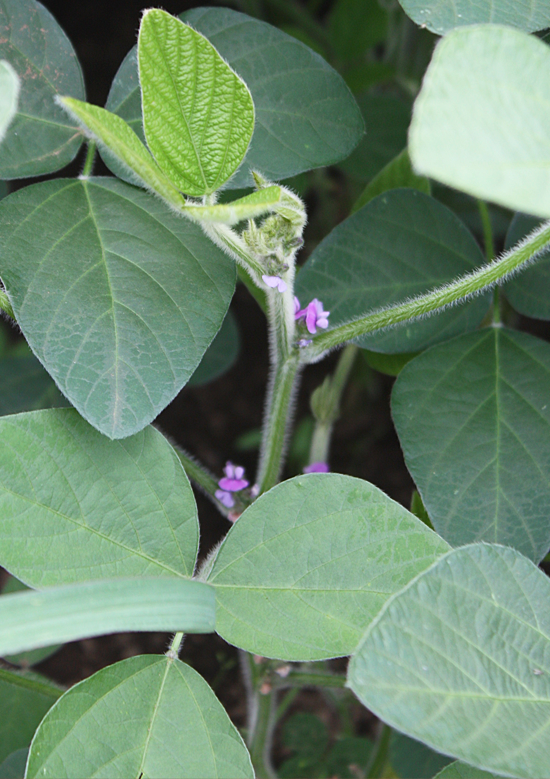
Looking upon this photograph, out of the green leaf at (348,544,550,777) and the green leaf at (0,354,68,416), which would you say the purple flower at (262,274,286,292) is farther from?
the green leaf at (0,354,68,416)

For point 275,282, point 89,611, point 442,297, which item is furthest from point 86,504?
point 442,297

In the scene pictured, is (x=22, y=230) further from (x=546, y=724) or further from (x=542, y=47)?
(x=546, y=724)

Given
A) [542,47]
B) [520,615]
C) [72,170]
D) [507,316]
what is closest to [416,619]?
[520,615]

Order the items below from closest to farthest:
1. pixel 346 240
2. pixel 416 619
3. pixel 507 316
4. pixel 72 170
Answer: pixel 416 619
pixel 346 240
pixel 507 316
pixel 72 170

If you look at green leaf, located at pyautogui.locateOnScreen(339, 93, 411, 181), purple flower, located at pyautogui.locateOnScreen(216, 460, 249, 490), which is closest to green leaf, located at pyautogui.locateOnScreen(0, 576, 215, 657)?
purple flower, located at pyautogui.locateOnScreen(216, 460, 249, 490)

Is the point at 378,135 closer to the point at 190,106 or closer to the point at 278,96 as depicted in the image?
the point at 278,96

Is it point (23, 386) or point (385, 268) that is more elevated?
point (385, 268)

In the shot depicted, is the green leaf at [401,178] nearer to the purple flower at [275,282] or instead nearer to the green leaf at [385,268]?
the green leaf at [385,268]
